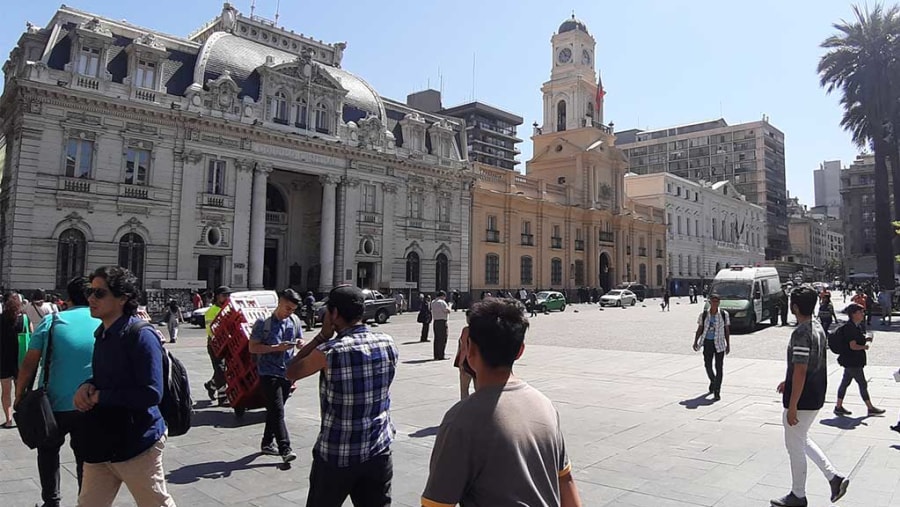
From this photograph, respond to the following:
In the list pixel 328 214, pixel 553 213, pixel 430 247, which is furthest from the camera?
pixel 553 213

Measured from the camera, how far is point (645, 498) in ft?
16.0

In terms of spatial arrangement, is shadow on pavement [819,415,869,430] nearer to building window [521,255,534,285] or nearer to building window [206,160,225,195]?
building window [206,160,225,195]

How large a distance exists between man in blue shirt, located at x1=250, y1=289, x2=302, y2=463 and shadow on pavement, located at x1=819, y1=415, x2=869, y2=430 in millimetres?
6890

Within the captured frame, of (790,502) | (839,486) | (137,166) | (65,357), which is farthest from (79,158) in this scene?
(839,486)

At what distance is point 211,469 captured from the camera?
225 inches

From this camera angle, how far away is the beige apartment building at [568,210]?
43156mm

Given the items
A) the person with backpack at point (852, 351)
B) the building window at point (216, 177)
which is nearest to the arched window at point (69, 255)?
the building window at point (216, 177)

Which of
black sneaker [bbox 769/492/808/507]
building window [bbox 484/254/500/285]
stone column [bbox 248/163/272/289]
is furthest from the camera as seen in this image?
building window [bbox 484/254/500/285]

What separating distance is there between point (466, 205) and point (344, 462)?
123ft

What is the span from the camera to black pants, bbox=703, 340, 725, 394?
9281 mm

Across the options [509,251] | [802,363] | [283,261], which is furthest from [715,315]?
[509,251]

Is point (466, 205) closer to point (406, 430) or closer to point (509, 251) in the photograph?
point (509, 251)

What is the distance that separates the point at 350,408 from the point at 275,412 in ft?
10.2

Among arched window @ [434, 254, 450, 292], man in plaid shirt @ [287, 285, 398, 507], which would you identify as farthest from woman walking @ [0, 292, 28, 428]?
arched window @ [434, 254, 450, 292]
